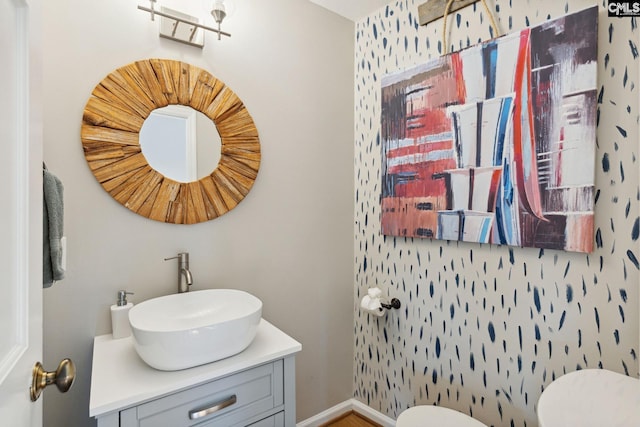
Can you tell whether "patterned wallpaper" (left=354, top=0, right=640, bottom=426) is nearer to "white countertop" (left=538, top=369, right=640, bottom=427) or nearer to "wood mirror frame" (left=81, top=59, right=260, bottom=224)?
"white countertop" (left=538, top=369, right=640, bottom=427)

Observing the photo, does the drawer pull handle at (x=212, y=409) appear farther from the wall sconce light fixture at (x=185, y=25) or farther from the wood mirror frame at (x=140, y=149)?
the wall sconce light fixture at (x=185, y=25)

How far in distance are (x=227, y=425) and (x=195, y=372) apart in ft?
0.75

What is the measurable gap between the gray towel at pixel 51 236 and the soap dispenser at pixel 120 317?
1.53ft

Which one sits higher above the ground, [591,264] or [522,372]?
[591,264]

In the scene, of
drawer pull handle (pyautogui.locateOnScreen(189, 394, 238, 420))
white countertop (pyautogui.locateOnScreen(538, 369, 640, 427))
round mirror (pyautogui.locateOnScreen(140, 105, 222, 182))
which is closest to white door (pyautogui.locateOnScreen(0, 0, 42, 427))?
drawer pull handle (pyautogui.locateOnScreen(189, 394, 238, 420))

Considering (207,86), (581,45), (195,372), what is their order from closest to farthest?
1. (195,372)
2. (581,45)
3. (207,86)

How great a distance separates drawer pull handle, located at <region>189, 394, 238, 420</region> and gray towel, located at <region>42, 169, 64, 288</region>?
580 millimetres

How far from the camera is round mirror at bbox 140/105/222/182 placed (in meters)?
1.43

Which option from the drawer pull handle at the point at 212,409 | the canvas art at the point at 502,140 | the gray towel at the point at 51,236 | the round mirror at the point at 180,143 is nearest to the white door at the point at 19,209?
the gray towel at the point at 51,236

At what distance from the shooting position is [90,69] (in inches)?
51.6

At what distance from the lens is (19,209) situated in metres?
0.62

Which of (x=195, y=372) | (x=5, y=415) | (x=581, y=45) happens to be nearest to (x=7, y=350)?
(x=5, y=415)

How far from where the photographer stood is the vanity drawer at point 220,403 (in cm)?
101

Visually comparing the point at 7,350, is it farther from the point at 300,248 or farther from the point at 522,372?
the point at 522,372
